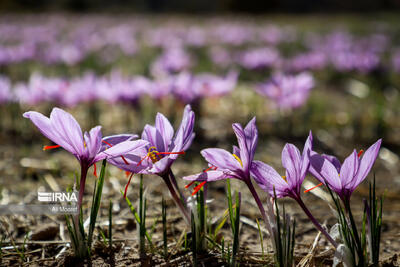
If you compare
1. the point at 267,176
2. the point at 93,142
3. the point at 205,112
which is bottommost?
the point at 267,176

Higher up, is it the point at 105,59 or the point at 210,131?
the point at 105,59

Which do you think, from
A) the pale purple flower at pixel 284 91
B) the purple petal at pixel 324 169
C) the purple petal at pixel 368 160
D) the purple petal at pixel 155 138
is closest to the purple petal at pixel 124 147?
the purple petal at pixel 155 138

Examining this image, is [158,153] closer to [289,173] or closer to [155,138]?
[155,138]

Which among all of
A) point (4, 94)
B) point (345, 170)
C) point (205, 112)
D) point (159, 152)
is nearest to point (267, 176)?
point (345, 170)

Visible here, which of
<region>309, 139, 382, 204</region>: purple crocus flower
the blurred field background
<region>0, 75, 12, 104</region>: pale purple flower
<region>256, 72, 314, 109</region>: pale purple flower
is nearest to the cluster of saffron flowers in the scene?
<region>309, 139, 382, 204</region>: purple crocus flower

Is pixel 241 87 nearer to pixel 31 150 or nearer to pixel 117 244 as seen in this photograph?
pixel 31 150

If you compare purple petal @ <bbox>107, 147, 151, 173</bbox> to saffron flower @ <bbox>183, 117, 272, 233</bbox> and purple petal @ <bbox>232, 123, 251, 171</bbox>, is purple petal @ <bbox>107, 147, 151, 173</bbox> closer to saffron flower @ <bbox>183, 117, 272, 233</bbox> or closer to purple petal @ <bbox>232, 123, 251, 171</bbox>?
saffron flower @ <bbox>183, 117, 272, 233</bbox>

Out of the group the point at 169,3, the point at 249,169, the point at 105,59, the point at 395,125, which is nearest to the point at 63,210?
the point at 249,169
